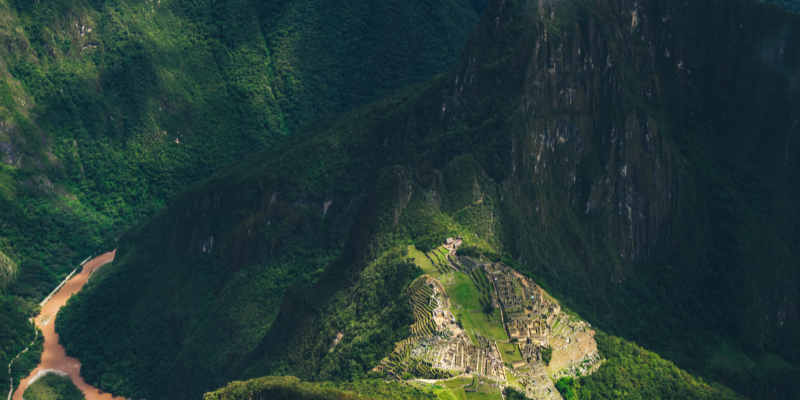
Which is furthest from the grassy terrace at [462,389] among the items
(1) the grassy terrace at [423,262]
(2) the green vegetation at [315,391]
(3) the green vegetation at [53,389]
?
(3) the green vegetation at [53,389]

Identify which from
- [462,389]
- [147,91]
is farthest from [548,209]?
[147,91]

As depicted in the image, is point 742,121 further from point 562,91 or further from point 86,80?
point 86,80

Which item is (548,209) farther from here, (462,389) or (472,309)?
(462,389)

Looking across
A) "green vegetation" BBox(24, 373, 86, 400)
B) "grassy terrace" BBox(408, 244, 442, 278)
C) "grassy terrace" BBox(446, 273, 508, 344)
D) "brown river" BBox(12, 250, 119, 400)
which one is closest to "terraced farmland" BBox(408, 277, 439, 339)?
"grassy terrace" BBox(446, 273, 508, 344)

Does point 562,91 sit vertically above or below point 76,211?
above

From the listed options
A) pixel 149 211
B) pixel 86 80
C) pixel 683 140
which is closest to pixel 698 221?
pixel 683 140

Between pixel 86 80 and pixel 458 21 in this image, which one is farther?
pixel 458 21
